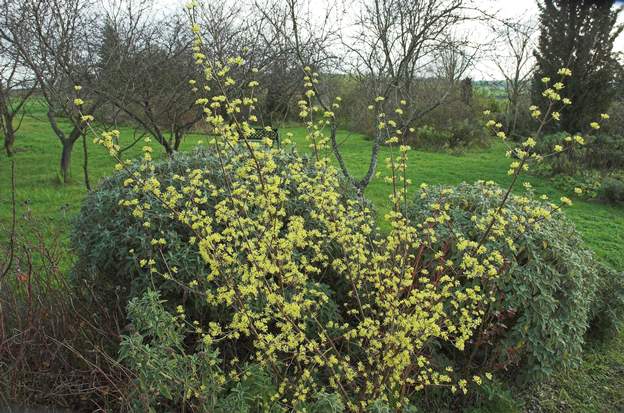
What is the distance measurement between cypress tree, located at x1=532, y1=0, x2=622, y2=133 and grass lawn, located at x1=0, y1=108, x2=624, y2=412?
245 cm

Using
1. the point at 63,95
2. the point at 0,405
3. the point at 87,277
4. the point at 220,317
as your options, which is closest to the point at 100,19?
the point at 63,95

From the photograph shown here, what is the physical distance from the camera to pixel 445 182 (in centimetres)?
1018

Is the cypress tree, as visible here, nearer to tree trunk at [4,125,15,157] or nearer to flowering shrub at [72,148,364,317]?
flowering shrub at [72,148,364,317]

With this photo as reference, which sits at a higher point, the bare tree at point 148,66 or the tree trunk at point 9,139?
the bare tree at point 148,66

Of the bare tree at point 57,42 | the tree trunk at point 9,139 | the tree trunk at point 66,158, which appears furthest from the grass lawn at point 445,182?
the bare tree at point 57,42

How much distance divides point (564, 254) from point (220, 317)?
8.78 feet

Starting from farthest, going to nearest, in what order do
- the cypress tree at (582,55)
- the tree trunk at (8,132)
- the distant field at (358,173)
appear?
the cypress tree at (582,55)
the tree trunk at (8,132)
the distant field at (358,173)

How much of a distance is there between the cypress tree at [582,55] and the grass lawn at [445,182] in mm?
2453

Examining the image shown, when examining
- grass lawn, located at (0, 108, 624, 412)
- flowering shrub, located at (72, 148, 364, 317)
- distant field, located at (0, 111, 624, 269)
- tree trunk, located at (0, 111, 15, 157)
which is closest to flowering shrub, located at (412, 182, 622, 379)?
grass lawn, located at (0, 108, 624, 412)

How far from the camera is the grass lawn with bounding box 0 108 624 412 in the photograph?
3.89 meters

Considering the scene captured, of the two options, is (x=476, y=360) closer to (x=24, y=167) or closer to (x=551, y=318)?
(x=551, y=318)

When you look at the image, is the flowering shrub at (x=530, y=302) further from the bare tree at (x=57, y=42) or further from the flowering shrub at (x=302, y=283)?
the bare tree at (x=57, y=42)

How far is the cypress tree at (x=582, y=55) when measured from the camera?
12.6 metres

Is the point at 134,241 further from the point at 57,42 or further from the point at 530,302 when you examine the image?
the point at 57,42
